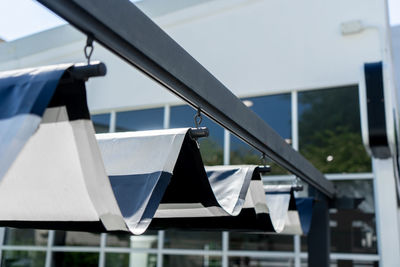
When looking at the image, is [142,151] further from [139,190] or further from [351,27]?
[351,27]

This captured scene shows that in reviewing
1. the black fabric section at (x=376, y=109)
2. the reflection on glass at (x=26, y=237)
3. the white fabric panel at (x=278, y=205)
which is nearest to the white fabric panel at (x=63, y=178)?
the white fabric panel at (x=278, y=205)

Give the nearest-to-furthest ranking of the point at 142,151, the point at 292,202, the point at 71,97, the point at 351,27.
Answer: the point at 71,97, the point at 142,151, the point at 292,202, the point at 351,27

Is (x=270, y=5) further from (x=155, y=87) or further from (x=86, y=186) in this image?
(x=86, y=186)

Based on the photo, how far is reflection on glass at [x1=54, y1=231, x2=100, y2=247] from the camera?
7496mm

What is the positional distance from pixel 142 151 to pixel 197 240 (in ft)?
15.9

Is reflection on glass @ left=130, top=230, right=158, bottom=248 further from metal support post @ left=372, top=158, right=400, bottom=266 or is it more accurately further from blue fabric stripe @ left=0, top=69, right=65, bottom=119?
blue fabric stripe @ left=0, top=69, right=65, bottom=119

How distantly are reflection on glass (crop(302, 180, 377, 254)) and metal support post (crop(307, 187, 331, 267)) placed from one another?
1.50m

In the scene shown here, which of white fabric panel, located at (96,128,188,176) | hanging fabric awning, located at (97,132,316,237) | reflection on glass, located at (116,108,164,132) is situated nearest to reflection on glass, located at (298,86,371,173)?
reflection on glass, located at (116,108,164,132)

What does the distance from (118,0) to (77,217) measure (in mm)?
678

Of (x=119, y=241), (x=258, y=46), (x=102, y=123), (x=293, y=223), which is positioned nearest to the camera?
(x=293, y=223)

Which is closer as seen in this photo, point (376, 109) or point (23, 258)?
point (376, 109)

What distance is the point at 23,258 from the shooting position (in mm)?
8086

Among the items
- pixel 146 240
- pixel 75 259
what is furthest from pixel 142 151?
pixel 75 259

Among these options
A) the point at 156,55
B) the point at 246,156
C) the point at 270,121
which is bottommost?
the point at 156,55
